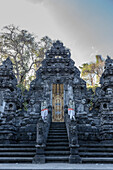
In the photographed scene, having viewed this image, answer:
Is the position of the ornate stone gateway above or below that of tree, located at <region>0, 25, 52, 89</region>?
below

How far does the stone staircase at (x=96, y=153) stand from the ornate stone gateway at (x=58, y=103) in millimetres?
4430

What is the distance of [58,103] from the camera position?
13.2 meters

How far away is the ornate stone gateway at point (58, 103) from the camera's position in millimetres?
12805

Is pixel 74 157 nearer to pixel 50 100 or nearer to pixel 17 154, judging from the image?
pixel 17 154

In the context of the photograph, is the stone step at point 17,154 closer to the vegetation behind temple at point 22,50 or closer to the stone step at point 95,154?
the stone step at point 95,154

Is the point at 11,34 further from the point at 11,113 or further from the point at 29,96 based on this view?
the point at 11,113

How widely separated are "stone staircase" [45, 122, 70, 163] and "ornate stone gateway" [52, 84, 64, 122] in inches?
63.1

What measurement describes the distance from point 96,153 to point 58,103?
6.16 metres

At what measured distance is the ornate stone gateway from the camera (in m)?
12.8

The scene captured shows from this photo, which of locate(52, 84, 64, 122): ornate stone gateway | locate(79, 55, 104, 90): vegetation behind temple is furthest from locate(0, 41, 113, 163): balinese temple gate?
locate(79, 55, 104, 90): vegetation behind temple

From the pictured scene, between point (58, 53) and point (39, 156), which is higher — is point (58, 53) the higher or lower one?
the higher one

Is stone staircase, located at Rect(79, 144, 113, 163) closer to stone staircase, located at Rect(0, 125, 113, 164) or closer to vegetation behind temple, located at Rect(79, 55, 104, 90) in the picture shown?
stone staircase, located at Rect(0, 125, 113, 164)

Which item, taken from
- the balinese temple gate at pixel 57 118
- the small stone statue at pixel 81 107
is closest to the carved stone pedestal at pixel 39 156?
the balinese temple gate at pixel 57 118

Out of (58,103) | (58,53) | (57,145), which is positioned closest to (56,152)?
(57,145)
